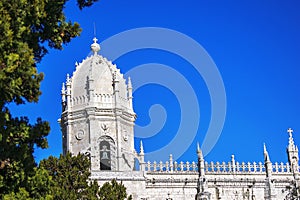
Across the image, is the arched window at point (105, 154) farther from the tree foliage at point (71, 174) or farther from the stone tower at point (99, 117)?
the tree foliage at point (71, 174)

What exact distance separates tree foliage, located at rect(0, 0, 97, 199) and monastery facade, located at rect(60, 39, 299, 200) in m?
25.2

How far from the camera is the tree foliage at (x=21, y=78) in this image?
1491 cm

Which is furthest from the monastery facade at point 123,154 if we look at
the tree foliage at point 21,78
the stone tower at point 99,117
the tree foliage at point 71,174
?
the tree foliage at point 21,78

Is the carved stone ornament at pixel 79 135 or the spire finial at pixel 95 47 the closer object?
the carved stone ornament at pixel 79 135

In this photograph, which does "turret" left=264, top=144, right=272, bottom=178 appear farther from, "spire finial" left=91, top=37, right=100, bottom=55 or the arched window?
"spire finial" left=91, top=37, right=100, bottom=55

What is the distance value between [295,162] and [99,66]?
18301mm

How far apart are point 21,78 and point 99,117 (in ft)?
93.1

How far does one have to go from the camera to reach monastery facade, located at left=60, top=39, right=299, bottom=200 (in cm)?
4275

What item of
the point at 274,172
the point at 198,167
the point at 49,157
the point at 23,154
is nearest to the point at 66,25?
the point at 23,154

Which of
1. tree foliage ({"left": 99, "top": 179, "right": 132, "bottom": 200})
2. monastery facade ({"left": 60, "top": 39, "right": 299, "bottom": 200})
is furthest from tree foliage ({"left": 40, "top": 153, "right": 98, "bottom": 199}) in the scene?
monastery facade ({"left": 60, "top": 39, "right": 299, "bottom": 200})

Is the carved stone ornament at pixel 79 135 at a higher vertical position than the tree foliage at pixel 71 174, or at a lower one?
higher

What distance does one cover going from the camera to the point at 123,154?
4331 centimetres

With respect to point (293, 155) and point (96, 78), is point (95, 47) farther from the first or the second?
point (293, 155)

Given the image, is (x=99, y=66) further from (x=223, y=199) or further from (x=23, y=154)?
(x=23, y=154)
